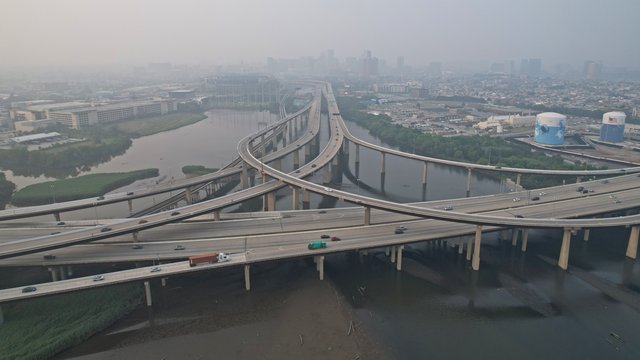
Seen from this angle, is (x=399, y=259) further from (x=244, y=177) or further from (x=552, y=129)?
(x=552, y=129)

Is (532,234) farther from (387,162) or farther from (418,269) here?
(387,162)

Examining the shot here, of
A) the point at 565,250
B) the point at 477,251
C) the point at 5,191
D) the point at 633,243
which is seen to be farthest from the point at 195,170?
the point at 633,243

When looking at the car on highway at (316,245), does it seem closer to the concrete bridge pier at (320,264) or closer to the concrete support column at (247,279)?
the concrete bridge pier at (320,264)

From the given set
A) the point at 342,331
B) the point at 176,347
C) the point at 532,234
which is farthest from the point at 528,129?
the point at 176,347

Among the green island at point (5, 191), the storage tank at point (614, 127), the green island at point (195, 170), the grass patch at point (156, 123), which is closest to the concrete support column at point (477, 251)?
the green island at point (195, 170)

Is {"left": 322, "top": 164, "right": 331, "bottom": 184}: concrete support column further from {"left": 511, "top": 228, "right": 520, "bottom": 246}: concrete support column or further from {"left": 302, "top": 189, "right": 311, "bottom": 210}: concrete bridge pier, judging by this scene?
{"left": 511, "top": 228, "right": 520, "bottom": 246}: concrete support column

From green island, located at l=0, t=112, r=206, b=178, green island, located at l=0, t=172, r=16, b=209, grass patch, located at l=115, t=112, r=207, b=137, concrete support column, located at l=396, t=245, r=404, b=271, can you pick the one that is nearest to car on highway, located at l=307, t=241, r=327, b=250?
concrete support column, located at l=396, t=245, r=404, b=271
